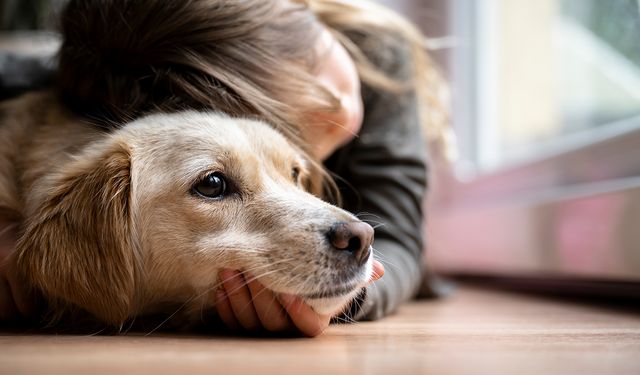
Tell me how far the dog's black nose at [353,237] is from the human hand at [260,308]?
108 millimetres

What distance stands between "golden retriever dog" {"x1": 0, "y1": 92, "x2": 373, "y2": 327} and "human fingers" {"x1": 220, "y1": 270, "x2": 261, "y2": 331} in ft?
0.08

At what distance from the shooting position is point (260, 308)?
1038mm

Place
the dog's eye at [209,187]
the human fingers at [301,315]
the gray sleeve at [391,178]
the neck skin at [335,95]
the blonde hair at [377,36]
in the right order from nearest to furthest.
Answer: the human fingers at [301,315] → the dog's eye at [209,187] → the neck skin at [335,95] → the gray sleeve at [391,178] → the blonde hair at [377,36]

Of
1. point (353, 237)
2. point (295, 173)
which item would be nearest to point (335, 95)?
point (295, 173)

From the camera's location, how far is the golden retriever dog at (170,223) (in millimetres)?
1048

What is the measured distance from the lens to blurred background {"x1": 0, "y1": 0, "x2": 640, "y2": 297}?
165 centimetres

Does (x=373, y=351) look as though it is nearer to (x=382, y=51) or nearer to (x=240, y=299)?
(x=240, y=299)

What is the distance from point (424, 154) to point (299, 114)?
511 mm

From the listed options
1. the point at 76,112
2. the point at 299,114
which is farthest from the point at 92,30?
the point at 299,114

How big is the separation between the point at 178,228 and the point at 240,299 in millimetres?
168

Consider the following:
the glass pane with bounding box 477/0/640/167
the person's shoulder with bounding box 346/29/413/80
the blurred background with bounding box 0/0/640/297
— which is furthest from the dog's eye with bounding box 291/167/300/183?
the glass pane with bounding box 477/0/640/167

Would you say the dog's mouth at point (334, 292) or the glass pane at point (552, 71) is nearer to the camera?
the dog's mouth at point (334, 292)

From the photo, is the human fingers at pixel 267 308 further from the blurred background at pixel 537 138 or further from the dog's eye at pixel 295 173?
the blurred background at pixel 537 138

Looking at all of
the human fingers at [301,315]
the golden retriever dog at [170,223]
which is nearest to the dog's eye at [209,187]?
the golden retriever dog at [170,223]
